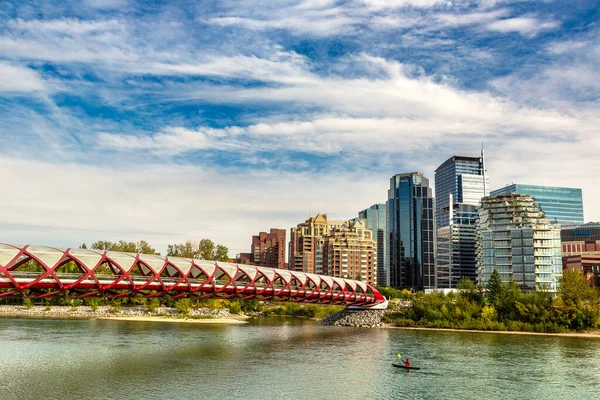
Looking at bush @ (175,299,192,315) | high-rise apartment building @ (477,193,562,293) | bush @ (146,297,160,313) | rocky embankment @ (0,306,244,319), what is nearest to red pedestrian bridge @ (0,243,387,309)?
bush @ (175,299,192,315)

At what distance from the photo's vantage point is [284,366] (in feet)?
206

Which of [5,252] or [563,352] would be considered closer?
[5,252]

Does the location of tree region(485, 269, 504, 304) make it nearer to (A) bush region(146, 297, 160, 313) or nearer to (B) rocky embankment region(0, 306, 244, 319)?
(B) rocky embankment region(0, 306, 244, 319)

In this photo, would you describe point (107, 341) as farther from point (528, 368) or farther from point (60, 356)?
point (528, 368)

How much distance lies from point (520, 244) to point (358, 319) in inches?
2120

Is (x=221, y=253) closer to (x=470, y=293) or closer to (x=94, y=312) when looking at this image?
(x=94, y=312)

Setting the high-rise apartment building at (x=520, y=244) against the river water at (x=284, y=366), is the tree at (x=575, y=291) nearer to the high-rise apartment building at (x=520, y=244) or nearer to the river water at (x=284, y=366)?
the river water at (x=284, y=366)

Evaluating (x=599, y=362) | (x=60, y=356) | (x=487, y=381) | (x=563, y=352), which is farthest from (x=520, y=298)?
(x=60, y=356)

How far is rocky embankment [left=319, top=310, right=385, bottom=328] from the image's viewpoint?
124m

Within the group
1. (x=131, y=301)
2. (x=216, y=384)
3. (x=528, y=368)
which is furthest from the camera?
(x=131, y=301)

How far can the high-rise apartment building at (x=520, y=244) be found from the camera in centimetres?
14225

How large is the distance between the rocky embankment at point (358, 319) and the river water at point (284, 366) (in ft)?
89.6

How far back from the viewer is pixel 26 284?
53.8 meters

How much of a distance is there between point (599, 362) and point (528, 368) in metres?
11.9
